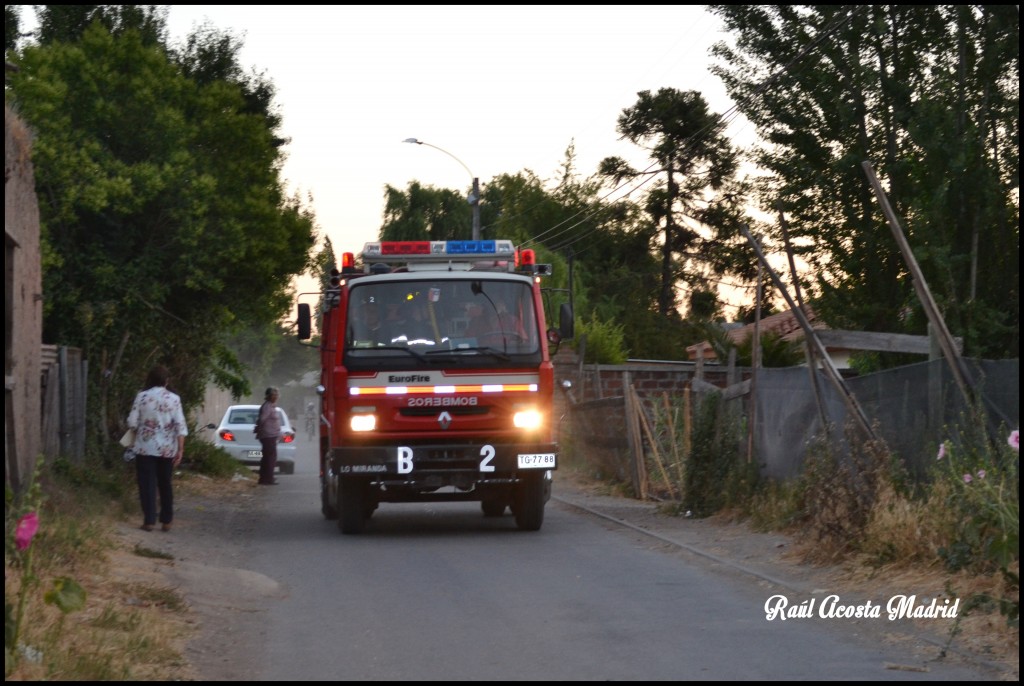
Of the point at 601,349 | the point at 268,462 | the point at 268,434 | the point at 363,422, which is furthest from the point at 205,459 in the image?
the point at 601,349

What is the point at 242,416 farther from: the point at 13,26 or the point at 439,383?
the point at 439,383

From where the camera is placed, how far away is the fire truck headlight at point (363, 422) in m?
13.3

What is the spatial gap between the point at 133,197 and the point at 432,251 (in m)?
5.09

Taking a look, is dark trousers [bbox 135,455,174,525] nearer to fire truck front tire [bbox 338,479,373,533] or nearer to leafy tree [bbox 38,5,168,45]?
fire truck front tire [bbox 338,479,373,533]

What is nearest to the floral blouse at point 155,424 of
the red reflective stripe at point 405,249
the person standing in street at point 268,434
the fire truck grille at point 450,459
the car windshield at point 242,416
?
the fire truck grille at point 450,459

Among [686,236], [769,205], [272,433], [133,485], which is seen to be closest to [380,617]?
[133,485]

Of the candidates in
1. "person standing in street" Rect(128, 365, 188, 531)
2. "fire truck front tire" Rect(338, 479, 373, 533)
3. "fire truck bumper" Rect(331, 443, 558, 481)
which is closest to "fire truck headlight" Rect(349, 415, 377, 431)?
"fire truck bumper" Rect(331, 443, 558, 481)

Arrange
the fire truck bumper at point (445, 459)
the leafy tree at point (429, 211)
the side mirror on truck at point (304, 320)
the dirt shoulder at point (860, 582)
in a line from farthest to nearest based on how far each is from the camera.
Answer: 1. the leafy tree at point (429, 211)
2. the side mirror on truck at point (304, 320)
3. the fire truck bumper at point (445, 459)
4. the dirt shoulder at point (860, 582)

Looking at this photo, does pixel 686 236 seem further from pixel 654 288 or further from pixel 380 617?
pixel 380 617

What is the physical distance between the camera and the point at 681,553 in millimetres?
12445

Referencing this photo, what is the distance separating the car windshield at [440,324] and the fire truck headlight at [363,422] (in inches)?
21.3

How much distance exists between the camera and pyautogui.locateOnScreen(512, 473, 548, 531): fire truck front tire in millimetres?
14164

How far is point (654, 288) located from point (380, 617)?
46.2m

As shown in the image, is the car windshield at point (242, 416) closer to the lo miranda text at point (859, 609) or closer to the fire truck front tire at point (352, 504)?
the fire truck front tire at point (352, 504)
